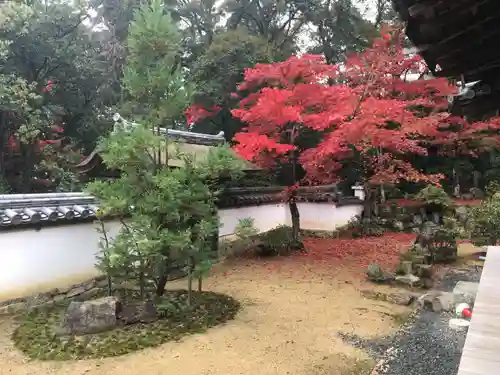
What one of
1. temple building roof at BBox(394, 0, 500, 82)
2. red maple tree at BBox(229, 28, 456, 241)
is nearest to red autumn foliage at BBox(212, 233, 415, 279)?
red maple tree at BBox(229, 28, 456, 241)

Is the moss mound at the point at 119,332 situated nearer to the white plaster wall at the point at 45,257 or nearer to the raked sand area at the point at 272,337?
the raked sand area at the point at 272,337

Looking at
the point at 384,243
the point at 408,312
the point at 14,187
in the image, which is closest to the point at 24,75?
the point at 14,187

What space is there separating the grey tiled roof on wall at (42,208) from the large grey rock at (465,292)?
23.9ft

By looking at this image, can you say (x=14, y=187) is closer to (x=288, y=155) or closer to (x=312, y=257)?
(x=288, y=155)

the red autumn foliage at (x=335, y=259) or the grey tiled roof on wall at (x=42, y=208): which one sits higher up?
the grey tiled roof on wall at (x=42, y=208)

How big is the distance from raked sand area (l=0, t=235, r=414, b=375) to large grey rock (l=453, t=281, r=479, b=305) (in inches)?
39.0

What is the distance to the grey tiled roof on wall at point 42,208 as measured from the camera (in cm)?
712

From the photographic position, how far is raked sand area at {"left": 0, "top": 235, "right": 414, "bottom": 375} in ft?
15.8

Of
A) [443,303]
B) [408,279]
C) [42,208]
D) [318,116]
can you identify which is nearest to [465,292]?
[443,303]

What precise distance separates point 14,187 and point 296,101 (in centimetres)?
1312

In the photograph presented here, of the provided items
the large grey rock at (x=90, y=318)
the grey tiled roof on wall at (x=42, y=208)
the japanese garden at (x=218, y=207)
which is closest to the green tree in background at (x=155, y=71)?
the japanese garden at (x=218, y=207)

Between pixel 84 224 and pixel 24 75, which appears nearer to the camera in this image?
pixel 84 224

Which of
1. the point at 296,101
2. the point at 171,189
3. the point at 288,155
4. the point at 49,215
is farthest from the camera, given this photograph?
the point at 288,155

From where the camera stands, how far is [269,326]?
6.20 meters
